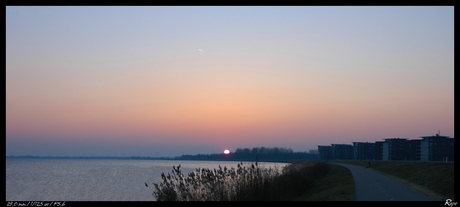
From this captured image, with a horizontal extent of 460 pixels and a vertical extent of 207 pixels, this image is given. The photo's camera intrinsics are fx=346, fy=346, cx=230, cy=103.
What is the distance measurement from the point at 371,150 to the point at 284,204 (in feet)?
501

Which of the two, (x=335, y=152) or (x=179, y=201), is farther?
(x=335, y=152)

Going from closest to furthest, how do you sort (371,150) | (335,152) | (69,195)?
1. (69,195)
2. (371,150)
3. (335,152)
